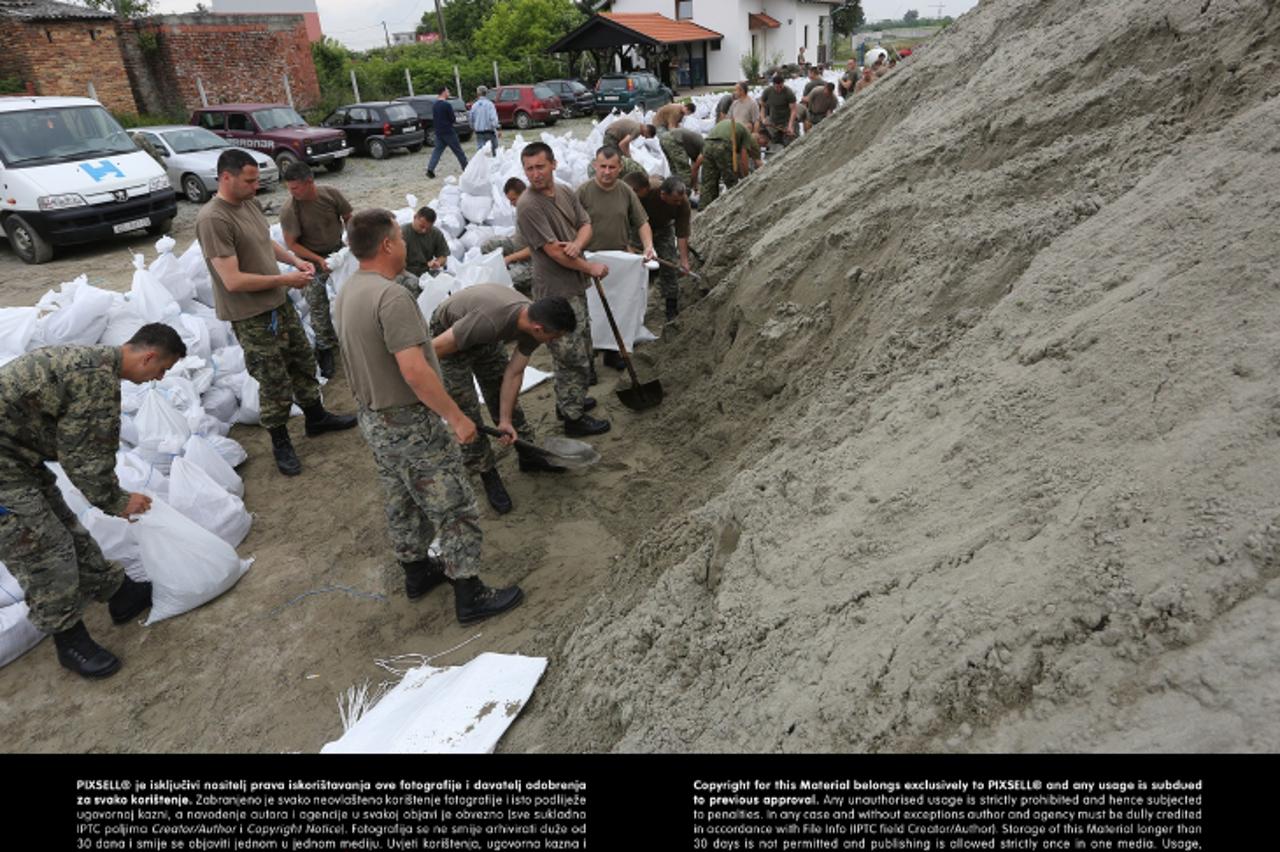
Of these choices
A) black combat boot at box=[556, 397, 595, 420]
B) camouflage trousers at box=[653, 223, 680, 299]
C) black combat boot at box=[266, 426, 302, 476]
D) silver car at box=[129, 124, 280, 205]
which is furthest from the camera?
silver car at box=[129, 124, 280, 205]

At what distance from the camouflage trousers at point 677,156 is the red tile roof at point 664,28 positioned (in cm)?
1809

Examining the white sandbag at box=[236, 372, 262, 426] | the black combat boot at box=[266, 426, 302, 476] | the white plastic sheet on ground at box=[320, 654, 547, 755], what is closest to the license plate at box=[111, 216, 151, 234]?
the white sandbag at box=[236, 372, 262, 426]

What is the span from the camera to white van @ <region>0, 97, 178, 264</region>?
7242 millimetres

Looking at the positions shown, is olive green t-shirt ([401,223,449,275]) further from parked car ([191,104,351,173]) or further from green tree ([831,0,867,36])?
green tree ([831,0,867,36])

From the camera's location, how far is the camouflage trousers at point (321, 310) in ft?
16.0

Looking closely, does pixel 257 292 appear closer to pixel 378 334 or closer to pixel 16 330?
pixel 16 330

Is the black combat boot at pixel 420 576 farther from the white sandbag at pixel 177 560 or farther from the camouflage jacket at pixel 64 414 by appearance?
the camouflage jacket at pixel 64 414

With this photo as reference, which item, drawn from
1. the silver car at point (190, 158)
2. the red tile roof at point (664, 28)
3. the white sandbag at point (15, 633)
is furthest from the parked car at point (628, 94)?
the white sandbag at point (15, 633)

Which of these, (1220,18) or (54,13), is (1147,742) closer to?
(1220,18)

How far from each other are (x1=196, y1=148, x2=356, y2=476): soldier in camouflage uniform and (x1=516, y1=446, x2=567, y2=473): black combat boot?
4.34 ft
